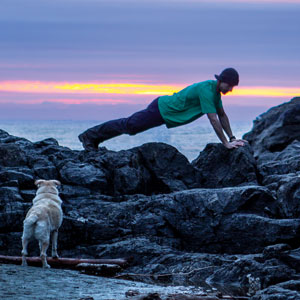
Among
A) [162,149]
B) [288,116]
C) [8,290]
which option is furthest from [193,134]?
[8,290]

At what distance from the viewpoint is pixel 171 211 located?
55.6ft

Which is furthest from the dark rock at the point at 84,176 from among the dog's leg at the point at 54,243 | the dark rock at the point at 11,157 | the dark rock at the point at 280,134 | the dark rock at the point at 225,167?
the dark rock at the point at 280,134

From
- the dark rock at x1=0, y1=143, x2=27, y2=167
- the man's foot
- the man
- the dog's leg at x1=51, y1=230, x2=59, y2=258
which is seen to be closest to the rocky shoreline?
the dark rock at x1=0, y1=143, x2=27, y2=167

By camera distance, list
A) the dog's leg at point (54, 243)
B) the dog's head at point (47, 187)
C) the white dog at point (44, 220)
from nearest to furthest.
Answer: the white dog at point (44, 220)
the dog's leg at point (54, 243)
the dog's head at point (47, 187)

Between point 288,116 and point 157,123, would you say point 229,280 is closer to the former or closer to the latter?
point 157,123

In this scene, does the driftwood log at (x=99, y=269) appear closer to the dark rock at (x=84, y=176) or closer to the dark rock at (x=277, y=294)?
the dark rock at (x=277, y=294)

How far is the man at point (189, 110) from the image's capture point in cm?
1719

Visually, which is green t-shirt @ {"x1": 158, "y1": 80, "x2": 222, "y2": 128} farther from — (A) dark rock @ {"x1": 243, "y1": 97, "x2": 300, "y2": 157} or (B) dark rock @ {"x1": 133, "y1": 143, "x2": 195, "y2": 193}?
(A) dark rock @ {"x1": 243, "y1": 97, "x2": 300, "y2": 157}

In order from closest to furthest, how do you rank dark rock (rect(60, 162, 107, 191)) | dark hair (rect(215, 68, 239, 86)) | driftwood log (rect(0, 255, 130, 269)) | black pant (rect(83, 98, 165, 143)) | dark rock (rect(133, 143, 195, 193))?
driftwood log (rect(0, 255, 130, 269))
dark hair (rect(215, 68, 239, 86))
black pant (rect(83, 98, 165, 143))
dark rock (rect(60, 162, 107, 191))
dark rock (rect(133, 143, 195, 193))

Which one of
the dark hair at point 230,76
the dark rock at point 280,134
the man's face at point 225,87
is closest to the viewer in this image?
the dark hair at point 230,76

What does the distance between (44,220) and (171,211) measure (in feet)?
13.0

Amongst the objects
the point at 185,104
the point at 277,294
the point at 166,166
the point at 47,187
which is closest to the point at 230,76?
the point at 185,104

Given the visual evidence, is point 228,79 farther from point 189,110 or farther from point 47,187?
point 47,187

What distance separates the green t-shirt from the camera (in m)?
17.5
